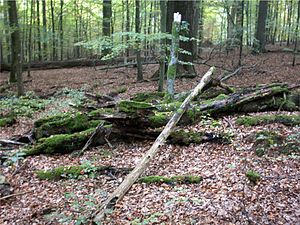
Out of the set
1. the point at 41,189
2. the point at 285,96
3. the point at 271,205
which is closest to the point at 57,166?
the point at 41,189

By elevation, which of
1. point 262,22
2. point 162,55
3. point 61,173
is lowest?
point 61,173

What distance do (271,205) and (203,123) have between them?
3.33 meters

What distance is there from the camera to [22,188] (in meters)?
6.27

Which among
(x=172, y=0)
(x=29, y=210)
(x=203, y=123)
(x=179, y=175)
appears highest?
(x=172, y=0)

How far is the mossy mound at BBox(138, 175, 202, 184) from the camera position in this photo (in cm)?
582

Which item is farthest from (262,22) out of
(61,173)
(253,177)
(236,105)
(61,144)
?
(61,173)

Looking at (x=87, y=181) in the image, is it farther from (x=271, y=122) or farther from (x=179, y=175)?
(x=271, y=122)

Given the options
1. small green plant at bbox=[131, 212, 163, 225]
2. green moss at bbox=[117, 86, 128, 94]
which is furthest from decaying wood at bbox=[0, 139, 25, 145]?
green moss at bbox=[117, 86, 128, 94]

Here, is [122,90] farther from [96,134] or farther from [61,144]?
[61,144]

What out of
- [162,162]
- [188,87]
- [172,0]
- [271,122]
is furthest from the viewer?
[172,0]

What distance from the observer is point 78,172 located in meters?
6.55

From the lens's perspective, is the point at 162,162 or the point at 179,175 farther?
the point at 162,162

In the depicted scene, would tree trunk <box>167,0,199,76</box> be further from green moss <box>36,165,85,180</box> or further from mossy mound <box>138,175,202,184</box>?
mossy mound <box>138,175,202,184</box>

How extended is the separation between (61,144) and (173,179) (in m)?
3.30
